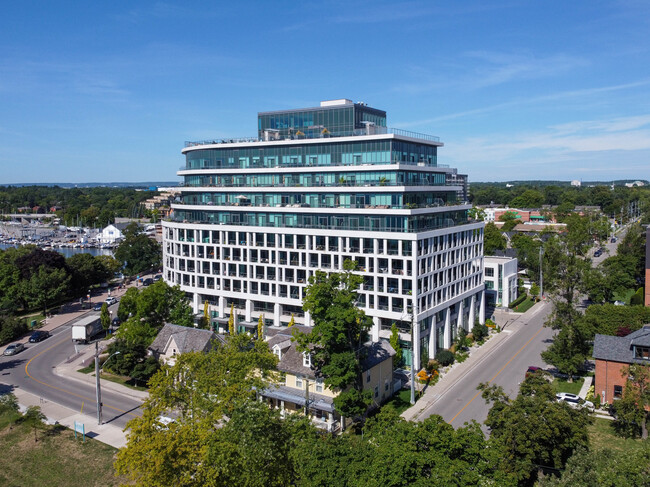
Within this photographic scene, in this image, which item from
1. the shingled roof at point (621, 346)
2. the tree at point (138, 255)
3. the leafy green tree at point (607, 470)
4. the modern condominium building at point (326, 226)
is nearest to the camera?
the leafy green tree at point (607, 470)

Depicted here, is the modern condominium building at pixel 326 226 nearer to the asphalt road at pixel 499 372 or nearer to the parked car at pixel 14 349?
the asphalt road at pixel 499 372

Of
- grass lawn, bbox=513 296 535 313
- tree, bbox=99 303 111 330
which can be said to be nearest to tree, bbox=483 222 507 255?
grass lawn, bbox=513 296 535 313

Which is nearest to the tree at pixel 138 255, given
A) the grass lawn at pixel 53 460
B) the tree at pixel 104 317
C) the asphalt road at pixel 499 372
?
the tree at pixel 104 317

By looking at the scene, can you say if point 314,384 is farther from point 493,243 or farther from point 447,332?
point 493,243

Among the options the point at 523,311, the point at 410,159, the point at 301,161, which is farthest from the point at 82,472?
the point at 523,311

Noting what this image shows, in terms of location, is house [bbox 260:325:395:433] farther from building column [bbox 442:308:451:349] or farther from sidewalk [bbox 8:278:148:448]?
building column [bbox 442:308:451:349]

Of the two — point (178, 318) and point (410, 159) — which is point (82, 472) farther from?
point (410, 159)

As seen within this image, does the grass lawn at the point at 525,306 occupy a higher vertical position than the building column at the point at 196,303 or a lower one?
lower
